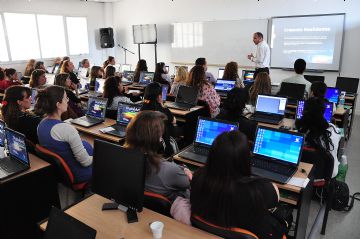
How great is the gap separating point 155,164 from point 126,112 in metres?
1.98

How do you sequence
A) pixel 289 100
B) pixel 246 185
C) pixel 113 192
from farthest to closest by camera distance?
pixel 289 100 → pixel 113 192 → pixel 246 185

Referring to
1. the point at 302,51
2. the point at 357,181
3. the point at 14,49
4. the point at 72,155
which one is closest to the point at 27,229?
the point at 72,155

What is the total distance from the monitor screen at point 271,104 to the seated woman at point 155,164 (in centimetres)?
242

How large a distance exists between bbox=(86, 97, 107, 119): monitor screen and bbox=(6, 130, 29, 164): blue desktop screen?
141 cm

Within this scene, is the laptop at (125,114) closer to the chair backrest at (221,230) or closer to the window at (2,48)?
the chair backrest at (221,230)

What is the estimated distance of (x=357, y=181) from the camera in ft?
12.1

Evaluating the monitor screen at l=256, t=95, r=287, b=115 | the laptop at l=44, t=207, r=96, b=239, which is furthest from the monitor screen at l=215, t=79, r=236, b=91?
the laptop at l=44, t=207, r=96, b=239

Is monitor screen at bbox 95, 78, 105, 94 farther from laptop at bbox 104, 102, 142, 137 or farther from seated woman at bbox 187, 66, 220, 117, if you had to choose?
laptop at bbox 104, 102, 142, 137

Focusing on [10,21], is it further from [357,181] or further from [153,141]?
[357,181]

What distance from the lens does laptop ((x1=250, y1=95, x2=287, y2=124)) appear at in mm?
3850

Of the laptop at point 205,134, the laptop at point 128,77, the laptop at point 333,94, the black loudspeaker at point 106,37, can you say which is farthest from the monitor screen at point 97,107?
the black loudspeaker at point 106,37

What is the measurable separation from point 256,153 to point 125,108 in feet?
6.07

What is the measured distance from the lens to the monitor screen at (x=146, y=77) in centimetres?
679

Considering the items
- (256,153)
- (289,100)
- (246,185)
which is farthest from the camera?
(289,100)
